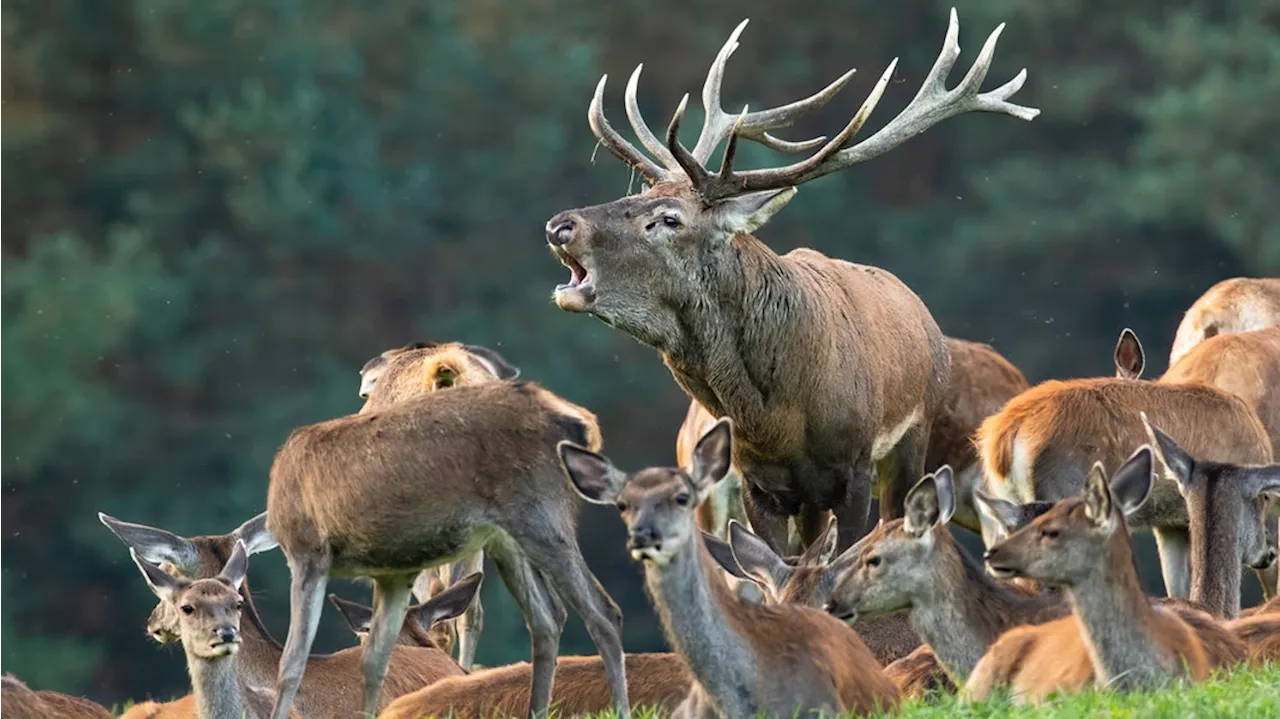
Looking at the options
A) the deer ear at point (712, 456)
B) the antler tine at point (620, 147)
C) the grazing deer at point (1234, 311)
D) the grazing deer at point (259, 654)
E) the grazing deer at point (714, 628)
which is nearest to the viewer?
the grazing deer at point (714, 628)

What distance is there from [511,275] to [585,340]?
1.34 meters

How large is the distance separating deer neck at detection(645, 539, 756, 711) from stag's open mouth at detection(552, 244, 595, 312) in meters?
2.09

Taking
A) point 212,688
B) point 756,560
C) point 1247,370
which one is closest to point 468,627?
point 756,560

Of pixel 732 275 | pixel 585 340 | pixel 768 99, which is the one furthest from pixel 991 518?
pixel 768 99

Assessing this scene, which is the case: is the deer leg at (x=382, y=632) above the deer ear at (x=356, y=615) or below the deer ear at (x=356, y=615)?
above

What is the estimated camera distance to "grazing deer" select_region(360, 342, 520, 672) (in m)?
10.8

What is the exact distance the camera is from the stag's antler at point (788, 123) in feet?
31.5

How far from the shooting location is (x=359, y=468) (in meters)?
8.20

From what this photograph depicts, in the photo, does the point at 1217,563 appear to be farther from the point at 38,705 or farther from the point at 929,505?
the point at 38,705

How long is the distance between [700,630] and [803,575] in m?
1.78

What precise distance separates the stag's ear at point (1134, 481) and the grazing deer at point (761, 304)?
1.97m

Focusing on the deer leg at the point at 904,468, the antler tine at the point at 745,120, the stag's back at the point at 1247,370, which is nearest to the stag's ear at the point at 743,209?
the antler tine at the point at 745,120

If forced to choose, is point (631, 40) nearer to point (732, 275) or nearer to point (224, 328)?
point (224, 328)

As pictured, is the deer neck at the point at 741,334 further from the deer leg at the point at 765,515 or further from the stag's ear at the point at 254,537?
the stag's ear at the point at 254,537
